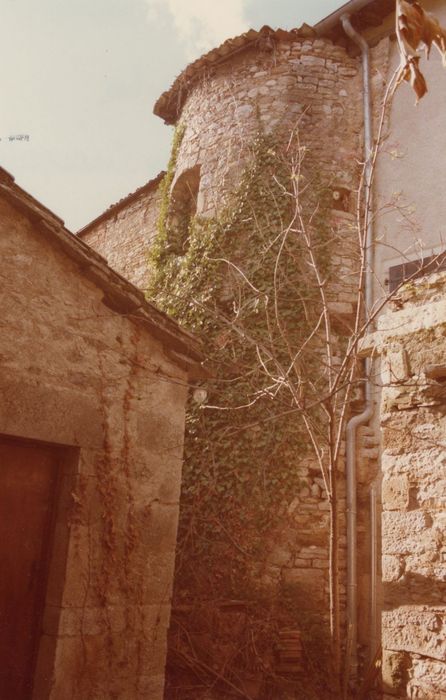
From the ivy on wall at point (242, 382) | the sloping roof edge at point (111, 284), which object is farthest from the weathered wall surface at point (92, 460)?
the ivy on wall at point (242, 382)

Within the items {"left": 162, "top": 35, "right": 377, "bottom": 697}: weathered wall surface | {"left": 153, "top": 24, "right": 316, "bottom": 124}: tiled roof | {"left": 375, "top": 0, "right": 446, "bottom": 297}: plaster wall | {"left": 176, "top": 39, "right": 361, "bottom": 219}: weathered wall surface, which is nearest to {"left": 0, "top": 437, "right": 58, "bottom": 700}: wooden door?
{"left": 162, "top": 35, "right": 377, "bottom": 697}: weathered wall surface

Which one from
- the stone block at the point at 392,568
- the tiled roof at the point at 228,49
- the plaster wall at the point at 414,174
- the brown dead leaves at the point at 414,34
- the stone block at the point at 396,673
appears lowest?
the stone block at the point at 396,673

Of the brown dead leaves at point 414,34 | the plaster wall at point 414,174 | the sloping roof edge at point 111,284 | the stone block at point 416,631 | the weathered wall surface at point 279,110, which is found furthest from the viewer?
the weathered wall surface at point 279,110

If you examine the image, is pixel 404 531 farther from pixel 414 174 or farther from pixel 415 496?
pixel 414 174

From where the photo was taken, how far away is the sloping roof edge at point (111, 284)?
14.5ft

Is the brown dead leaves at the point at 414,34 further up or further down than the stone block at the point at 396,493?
further up

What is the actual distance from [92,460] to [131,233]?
24.7 ft

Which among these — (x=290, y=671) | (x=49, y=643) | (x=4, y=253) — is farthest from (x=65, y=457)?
(x=290, y=671)

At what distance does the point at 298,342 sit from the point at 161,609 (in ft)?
12.3

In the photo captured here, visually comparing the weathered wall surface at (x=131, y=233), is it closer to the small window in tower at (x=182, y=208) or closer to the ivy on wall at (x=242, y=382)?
the small window in tower at (x=182, y=208)

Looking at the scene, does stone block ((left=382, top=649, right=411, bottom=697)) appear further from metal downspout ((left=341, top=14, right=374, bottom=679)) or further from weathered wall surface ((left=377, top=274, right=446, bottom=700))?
metal downspout ((left=341, top=14, right=374, bottom=679))

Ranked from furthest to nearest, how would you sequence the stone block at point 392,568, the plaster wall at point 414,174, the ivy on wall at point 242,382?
the plaster wall at point 414,174, the ivy on wall at point 242,382, the stone block at point 392,568

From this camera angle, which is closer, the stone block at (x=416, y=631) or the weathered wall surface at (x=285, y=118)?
the stone block at (x=416, y=631)

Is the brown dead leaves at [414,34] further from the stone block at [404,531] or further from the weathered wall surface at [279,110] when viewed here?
the weathered wall surface at [279,110]
